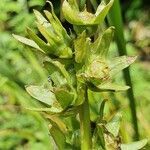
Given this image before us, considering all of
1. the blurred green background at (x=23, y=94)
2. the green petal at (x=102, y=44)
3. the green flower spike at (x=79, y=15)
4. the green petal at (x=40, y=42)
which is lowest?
the blurred green background at (x=23, y=94)

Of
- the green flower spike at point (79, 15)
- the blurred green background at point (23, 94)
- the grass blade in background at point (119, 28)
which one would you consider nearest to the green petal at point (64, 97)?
the green flower spike at point (79, 15)

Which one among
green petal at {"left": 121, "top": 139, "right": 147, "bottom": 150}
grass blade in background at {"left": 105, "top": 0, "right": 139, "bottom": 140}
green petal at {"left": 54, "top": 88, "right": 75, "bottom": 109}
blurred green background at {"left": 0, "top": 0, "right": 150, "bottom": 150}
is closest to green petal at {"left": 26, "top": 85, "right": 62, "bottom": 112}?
green petal at {"left": 54, "top": 88, "right": 75, "bottom": 109}

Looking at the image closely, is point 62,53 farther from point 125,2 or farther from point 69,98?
point 125,2

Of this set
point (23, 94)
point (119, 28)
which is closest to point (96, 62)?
point (119, 28)

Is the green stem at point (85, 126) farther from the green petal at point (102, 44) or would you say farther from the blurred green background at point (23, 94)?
the blurred green background at point (23, 94)

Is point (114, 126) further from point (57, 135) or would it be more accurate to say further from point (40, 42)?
point (40, 42)
